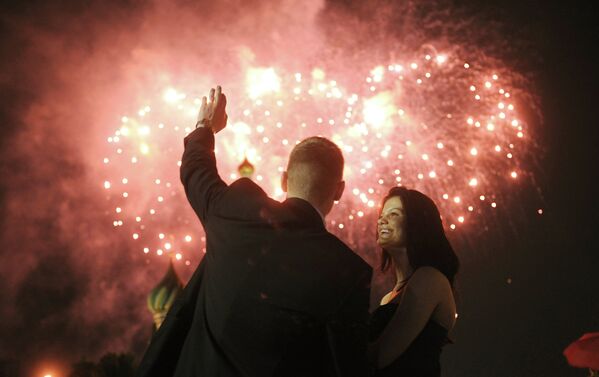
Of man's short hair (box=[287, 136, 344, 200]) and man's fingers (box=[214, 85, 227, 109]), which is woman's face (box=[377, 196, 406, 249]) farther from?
man's fingers (box=[214, 85, 227, 109])

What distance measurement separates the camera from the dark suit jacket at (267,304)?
229 cm

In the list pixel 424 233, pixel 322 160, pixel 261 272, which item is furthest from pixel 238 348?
pixel 424 233

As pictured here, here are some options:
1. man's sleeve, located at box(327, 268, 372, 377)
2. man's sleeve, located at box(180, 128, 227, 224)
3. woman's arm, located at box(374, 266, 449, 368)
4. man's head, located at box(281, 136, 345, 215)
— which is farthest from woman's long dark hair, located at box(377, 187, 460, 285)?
man's sleeve, located at box(180, 128, 227, 224)

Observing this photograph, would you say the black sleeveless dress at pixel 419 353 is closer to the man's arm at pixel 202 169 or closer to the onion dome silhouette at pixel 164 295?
the man's arm at pixel 202 169

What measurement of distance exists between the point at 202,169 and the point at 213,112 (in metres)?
0.62

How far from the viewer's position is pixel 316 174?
9.45 feet

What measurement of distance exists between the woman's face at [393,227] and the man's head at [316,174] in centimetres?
127

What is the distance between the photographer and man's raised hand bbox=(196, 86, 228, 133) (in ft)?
10.1

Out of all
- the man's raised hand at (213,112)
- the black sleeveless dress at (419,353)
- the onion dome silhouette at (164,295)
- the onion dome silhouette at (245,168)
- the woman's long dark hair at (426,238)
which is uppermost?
the onion dome silhouette at (245,168)

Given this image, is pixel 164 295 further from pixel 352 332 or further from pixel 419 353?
pixel 352 332

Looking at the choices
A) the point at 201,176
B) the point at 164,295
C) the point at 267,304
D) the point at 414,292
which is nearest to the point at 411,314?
the point at 414,292

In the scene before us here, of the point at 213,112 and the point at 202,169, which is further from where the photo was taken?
the point at 213,112

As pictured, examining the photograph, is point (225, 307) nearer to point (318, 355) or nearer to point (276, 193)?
point (318, 355)

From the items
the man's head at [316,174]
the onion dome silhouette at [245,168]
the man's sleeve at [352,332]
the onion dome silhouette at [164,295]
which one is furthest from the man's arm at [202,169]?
the onion dome silhouette at [245,168]
